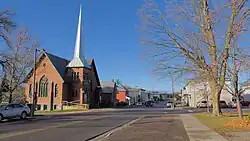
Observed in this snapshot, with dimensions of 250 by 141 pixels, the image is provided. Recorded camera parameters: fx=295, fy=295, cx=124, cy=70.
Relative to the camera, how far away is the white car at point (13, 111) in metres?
25.7

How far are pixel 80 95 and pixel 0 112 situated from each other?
118ft

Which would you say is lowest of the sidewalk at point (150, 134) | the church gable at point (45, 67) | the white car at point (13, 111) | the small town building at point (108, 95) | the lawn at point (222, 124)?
the sidewalk at point (150, 134)

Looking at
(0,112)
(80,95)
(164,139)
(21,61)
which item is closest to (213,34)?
(164,139)

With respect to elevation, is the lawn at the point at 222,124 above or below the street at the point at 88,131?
above

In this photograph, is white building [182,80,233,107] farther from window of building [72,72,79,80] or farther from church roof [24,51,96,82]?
church roof [24,51,96,82]

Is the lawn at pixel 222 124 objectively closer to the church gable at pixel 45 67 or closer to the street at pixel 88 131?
the street at pixel 88 131

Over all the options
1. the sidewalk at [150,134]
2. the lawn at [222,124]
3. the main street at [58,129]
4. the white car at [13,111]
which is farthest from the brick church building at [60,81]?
the sidewalk at [150,134]

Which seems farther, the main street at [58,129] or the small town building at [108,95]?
the small town building at [108,95]

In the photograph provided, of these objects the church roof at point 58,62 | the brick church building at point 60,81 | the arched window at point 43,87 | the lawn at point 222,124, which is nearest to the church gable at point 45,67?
the brick church building at point 60,81

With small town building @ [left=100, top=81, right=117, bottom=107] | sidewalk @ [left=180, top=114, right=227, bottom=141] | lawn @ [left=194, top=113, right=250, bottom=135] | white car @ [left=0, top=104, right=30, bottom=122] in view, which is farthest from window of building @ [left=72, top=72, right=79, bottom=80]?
sidewalk @ [left=180, top=114, right=227, bottom=141]

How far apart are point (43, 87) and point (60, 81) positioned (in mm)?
4603

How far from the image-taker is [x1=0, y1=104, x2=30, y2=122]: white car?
25.7m

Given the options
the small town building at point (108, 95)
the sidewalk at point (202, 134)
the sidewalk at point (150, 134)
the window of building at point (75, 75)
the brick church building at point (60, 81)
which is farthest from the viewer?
the small town building at point (108, 95)

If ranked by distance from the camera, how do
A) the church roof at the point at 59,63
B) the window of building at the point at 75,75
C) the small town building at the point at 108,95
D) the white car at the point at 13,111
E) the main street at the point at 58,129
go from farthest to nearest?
the small town building at the point at 108,95 → the window of building at the point at 75,75 → the church roof at the point at 59,63 → the white car at the point at 13,111 → the main street at the point at 58,129
